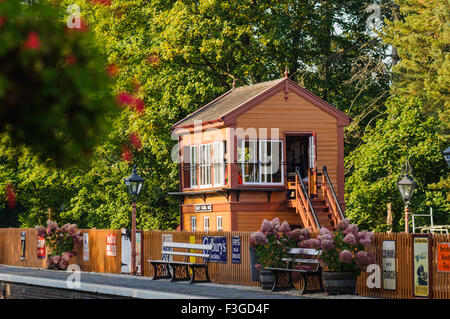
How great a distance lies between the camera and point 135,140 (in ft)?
145

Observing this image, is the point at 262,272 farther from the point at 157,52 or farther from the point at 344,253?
the point at 157,52

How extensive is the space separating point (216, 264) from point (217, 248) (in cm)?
47

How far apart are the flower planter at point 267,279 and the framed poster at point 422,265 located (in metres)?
4.08

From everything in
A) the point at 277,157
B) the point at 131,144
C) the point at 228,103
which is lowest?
the point at 277,157

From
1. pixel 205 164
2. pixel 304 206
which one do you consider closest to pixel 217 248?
pixel 304 206

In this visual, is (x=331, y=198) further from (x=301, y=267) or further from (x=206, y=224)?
(x=301, y=267)

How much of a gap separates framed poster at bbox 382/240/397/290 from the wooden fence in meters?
0.09

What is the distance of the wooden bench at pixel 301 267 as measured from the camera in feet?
67.8

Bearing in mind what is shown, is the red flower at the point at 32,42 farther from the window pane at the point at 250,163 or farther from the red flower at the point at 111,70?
the window pane at the point at 250,163

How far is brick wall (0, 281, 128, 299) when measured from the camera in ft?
52.4

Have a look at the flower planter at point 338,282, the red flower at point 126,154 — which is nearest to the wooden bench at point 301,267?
the flower planter at point 338,282

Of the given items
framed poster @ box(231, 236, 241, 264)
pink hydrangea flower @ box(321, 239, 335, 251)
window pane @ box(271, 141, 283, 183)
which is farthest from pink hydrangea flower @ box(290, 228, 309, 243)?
window pane @ box(271, 141, 283, 183)

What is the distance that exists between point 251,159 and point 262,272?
11.6m

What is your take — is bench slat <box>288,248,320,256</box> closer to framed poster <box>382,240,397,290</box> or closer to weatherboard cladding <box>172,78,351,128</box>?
framed poster <box>382,240,397,290</box>
